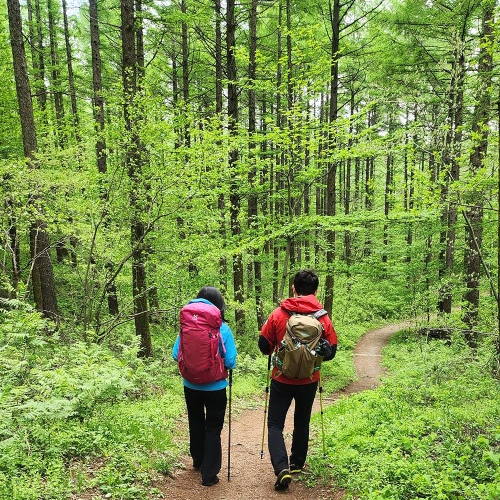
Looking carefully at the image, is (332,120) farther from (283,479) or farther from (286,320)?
(283,479)

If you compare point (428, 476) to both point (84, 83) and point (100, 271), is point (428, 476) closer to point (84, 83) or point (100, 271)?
point (100, 271)

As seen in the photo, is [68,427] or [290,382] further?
[68,427]

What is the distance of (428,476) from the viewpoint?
3.19 meters

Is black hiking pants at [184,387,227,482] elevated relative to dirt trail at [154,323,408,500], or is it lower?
elevated

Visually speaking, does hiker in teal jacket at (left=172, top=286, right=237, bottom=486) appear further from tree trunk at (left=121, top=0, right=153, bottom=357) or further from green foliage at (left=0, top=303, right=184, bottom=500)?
tree trunk at (left=121, top=0, right=153, bottom=357)

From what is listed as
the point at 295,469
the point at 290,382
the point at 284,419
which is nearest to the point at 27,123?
the point at 290,382

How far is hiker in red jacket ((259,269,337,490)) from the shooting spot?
403 cm

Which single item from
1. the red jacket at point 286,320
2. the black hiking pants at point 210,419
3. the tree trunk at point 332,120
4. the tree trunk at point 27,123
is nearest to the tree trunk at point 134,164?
the tree trunk at point 27,123

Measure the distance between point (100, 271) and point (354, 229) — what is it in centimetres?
613

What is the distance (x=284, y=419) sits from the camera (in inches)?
162

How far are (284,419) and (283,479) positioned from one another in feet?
1.83

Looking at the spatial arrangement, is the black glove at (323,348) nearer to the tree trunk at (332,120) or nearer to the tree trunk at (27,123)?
the tree trunk at (27,123)

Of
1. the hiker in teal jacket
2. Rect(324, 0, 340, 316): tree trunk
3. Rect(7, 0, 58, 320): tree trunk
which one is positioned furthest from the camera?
Rect(324, 0, 340, 316): tree trunk

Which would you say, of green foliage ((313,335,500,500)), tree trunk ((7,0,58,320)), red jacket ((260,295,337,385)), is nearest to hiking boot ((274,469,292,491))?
green foliage ((313,335,500,500))
